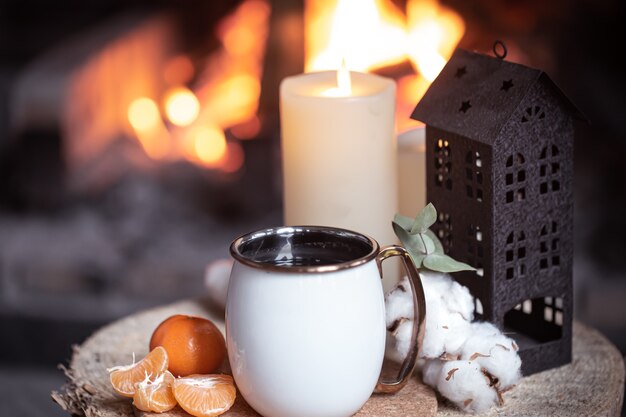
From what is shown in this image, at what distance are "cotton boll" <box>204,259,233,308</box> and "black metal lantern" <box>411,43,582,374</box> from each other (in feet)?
0.92

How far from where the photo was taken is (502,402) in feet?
2.96

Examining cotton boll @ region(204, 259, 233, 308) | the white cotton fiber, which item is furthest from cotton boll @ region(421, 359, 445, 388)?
cotton boll @ region(204, 259, 233, 308)

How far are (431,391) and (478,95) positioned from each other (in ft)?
0.96

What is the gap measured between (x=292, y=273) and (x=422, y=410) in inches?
7.7

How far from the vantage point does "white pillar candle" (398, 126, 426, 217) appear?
1126 mm

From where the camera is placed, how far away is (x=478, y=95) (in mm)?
937

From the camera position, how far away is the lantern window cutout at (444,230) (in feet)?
3.24

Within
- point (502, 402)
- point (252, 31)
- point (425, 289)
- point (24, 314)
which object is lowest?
point (24, 314)

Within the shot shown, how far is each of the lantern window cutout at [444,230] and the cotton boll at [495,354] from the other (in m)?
0.12

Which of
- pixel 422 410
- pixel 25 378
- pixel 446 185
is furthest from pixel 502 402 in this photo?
pixel 25 378

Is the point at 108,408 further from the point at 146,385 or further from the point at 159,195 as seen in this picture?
the point at 159,195

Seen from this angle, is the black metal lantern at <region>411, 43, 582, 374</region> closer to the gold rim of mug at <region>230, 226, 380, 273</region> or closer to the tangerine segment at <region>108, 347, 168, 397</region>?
the gold rim of mug at <region>230, 226, 380, 273</region>

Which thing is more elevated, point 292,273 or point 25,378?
point 292,273

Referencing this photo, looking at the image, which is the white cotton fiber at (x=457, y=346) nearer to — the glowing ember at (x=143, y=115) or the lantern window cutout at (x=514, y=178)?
the lantern window cutout at (x=514, y=178)
